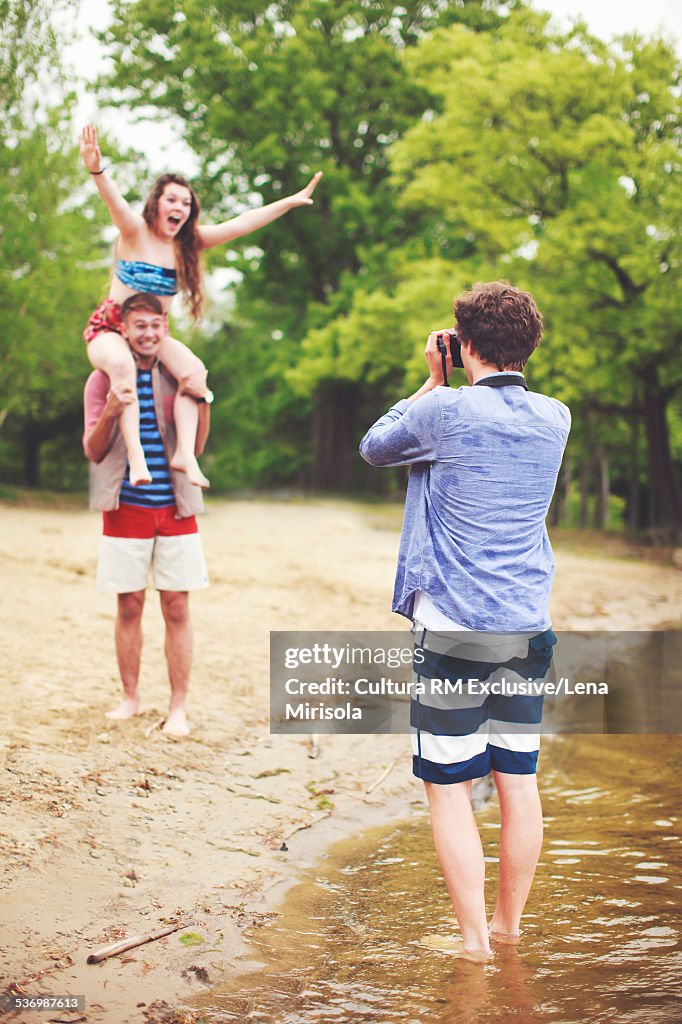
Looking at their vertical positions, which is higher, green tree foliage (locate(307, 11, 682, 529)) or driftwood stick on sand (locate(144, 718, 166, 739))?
green tree foliage (locate(307, 11, 682, 529))

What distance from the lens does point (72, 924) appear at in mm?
2594

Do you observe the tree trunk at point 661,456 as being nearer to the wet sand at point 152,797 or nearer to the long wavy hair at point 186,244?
the wet sand at point 152,797

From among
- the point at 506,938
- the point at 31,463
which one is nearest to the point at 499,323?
the point at 506,938

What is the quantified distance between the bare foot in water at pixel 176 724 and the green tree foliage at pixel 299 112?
1913 cm

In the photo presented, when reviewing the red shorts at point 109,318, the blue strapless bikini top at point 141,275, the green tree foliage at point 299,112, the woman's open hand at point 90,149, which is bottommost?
the red shorts at point 109,318

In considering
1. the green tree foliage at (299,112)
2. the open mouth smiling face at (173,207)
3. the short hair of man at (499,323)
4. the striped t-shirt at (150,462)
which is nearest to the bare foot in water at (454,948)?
the short hair of man at (499,323)

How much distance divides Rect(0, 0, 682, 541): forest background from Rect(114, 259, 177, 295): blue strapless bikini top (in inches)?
137

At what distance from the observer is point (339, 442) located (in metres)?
25.6

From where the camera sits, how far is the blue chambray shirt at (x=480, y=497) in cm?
245

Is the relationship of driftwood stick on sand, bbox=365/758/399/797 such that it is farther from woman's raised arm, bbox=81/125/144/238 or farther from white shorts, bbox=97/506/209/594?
woman's raised arm, bbox=81/125/144/238

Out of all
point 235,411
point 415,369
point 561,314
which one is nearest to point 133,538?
point 561,314

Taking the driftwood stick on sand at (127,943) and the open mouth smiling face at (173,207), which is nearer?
the driftwood stick on sand at (127,943)

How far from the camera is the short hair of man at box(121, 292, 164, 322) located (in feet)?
13.4

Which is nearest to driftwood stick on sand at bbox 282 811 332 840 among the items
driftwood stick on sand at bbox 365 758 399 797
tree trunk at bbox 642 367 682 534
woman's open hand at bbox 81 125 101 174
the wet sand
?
the wet sand
